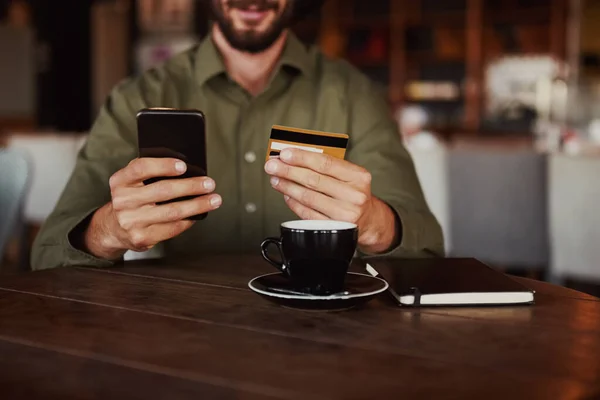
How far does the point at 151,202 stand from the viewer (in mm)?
1133

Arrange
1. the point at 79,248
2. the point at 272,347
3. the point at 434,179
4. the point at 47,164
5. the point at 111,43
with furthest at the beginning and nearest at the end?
the point at 111,43, the point at 47,164, the point at 434,179, the point at 79,248, the point at 272,347

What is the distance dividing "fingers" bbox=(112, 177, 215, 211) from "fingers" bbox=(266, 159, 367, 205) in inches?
3.9

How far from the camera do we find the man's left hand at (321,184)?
1090 mm

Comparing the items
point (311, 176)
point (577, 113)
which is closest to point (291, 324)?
point (311, 176)

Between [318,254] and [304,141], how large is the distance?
223 mm

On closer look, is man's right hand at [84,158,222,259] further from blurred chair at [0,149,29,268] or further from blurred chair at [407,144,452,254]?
blurred chair at [407,144,452,254]

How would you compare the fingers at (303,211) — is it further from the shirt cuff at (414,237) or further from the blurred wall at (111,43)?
the blurred wall at (111,43)

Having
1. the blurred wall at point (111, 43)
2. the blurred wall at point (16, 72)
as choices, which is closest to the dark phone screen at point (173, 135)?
the blurred wall at point (16, 72)

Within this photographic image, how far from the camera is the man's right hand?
111cm

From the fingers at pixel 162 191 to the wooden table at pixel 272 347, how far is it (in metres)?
0.12

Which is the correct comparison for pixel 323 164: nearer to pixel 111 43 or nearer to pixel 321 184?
pixel 321 184

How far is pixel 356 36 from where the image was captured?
786cm

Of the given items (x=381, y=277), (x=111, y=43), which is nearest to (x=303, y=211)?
(x=381, y=277)

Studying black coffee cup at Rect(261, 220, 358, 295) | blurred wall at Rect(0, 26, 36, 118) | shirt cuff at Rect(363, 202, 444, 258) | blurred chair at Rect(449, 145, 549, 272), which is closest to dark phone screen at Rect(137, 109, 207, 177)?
black coffee cup at Rect(261, 220, 358, 295)
